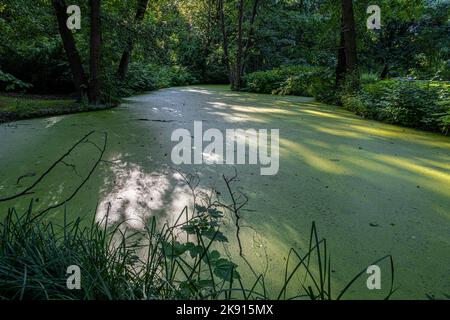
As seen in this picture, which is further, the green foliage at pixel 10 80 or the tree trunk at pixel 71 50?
the tree trunk at pixel 71 50

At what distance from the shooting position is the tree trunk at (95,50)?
5.12 m

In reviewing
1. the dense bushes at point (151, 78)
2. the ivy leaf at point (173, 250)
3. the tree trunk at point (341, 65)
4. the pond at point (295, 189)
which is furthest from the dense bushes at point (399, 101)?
the dense bushes at point (151, 78)

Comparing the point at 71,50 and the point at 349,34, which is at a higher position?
the point at 349,34

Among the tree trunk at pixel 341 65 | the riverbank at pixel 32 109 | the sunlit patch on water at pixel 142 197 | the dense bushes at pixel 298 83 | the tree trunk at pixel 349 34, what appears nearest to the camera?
the sunlit patch on water at pixel 142 197

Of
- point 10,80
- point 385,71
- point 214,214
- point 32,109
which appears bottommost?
point 214,214

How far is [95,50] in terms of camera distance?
17.3 feet

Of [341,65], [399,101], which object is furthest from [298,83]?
[399,101]

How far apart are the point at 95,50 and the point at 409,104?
4389mm

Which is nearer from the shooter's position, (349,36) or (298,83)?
(349,36)

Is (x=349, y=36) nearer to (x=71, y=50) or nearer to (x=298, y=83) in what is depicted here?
(x=298, y=83)

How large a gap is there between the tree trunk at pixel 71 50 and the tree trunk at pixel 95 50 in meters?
0.16

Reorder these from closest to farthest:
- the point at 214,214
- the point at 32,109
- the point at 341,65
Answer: the point at 214,214
the point at 32,109
the point at 341,65

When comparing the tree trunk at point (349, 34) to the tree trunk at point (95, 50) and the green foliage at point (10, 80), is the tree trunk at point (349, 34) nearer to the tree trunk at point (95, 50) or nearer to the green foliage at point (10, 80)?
the tree trunk at point (95, 50)

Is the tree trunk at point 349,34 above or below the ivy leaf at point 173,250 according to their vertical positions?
above
